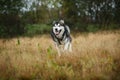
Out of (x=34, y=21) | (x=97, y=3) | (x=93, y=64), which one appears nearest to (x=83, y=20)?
(x=97, y=3)

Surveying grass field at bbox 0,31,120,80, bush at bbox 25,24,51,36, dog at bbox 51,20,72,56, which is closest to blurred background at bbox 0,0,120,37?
bush at bbox 25,24,51,36

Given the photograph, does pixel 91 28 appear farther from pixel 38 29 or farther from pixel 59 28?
pixel 59 28

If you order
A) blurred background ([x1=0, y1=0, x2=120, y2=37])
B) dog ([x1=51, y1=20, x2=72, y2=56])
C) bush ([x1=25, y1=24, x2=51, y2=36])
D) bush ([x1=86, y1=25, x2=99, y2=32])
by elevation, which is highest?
dog ([x1=51, y1=20, x2=72, y2=56])

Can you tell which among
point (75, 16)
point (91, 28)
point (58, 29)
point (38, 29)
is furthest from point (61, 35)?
point (38, 29)

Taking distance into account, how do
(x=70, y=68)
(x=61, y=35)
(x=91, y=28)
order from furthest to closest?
(x=91, y=28) < (x=61, y=35) < (x=70, y=68)

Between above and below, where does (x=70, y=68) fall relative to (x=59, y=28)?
below

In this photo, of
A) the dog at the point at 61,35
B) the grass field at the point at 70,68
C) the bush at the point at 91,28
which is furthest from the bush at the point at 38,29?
the grass field at the point at 70,68

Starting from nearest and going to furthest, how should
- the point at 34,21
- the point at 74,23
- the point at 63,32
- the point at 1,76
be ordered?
the point at 1,76
the point at 63,32
the point at 74,23
the point at 34,21

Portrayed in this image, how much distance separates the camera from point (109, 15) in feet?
70.3

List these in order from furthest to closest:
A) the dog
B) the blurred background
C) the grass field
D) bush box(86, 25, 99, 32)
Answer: bush box(86, 25, 99, 32) < the blurred background < the dog < the grass field

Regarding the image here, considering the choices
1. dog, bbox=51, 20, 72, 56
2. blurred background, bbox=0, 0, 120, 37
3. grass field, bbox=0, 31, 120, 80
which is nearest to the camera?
grass field, bbox=0, 31, 120, 80

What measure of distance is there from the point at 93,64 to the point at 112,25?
49.9 feet

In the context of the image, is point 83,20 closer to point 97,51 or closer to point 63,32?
point 63,32

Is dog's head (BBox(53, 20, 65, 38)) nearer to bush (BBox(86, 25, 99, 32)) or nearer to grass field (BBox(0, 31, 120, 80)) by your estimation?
grass field (BBox(0, 31, 120, 80))
